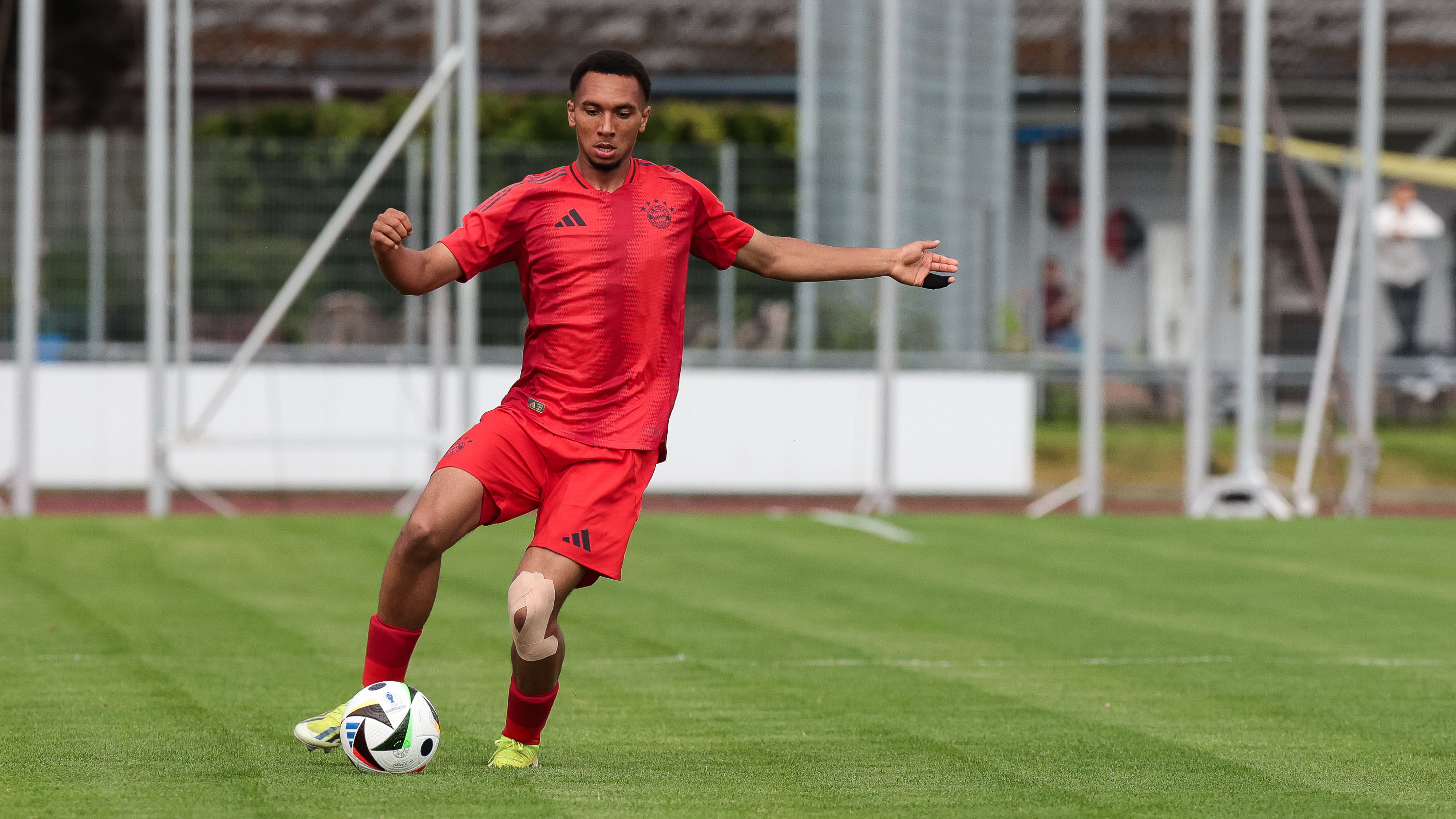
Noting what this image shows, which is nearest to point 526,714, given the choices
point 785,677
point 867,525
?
point 785,677

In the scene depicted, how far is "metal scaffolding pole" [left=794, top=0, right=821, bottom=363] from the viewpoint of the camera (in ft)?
58.2

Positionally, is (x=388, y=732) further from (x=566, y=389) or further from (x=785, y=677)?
(x=785, y=677)

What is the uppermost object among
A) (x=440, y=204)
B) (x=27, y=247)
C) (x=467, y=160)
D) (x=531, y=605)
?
(x=467, y=160)

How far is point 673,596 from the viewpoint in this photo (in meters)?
10.6

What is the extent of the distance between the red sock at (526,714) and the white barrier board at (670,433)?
1110 cm

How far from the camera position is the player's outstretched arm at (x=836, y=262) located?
591 cm

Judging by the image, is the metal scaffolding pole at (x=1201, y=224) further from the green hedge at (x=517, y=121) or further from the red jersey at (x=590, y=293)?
the red jersey at (x=590, y=293)

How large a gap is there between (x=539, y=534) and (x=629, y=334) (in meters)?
0.60

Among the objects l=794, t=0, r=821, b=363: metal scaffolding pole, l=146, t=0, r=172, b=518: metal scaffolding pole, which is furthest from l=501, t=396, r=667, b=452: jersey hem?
l=794, t=0, r=821, b=363: metal scaffolding pole

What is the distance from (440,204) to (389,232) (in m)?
11.2

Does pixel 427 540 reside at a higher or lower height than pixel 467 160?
lower

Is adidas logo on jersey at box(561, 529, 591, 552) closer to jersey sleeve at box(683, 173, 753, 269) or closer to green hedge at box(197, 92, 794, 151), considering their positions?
jersey sleeve at box(683, 173, 753, 269)

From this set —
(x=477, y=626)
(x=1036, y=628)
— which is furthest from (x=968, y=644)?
(x=477, y=626)

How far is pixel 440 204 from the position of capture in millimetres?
16281
